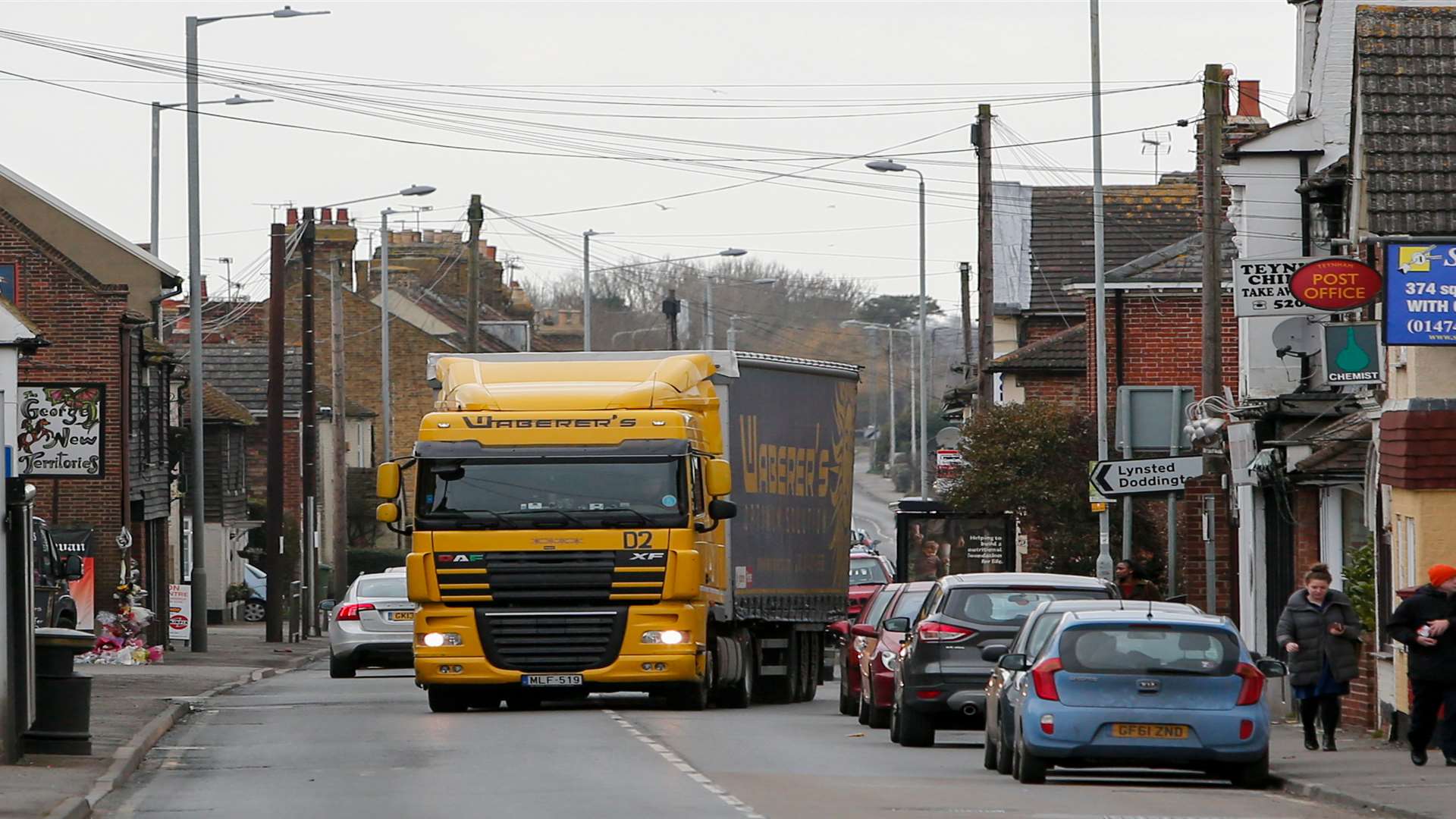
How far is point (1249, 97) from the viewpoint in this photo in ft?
140

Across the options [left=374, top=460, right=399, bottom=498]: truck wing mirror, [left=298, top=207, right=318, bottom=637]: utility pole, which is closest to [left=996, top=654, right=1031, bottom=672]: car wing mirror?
[left=374, top=460, right=399, bottom=498]: truck wing mirror

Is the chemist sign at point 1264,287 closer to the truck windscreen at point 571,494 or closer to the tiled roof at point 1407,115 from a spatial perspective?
the tiled roof at point 1407,115

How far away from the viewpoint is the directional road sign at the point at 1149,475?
90.7ft

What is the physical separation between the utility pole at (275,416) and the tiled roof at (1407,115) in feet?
80.5

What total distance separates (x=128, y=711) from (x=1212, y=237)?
13662 millimetres

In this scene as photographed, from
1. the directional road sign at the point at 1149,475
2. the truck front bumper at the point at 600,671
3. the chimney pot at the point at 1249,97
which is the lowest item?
the truck front bumper at the point at 600,671

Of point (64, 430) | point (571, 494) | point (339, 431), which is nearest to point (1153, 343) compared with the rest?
point (339, 431)

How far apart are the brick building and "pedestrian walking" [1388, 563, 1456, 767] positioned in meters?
21.6

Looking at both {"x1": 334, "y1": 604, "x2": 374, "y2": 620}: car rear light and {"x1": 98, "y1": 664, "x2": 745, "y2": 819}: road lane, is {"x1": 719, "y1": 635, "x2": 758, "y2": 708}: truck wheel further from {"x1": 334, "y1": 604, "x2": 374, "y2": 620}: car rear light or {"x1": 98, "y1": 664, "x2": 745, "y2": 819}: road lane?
{"x1": 334, "y1": 604, "x2": 374, "y2": 620}: car rear light

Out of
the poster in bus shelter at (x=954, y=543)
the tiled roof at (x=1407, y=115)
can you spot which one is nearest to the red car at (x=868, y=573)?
the poster in bus shelter at (x=954, y=543)

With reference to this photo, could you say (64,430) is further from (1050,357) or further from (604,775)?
(1050,357)

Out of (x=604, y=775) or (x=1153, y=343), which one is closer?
(x=604, y=775)

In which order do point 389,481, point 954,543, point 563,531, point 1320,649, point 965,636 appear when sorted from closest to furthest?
point 965,636
point 1320,649
point 389,481
point 563,531
point 954,543

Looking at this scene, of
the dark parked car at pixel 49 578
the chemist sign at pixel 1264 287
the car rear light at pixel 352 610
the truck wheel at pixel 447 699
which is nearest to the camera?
the truck wheel at pixel 447 699
